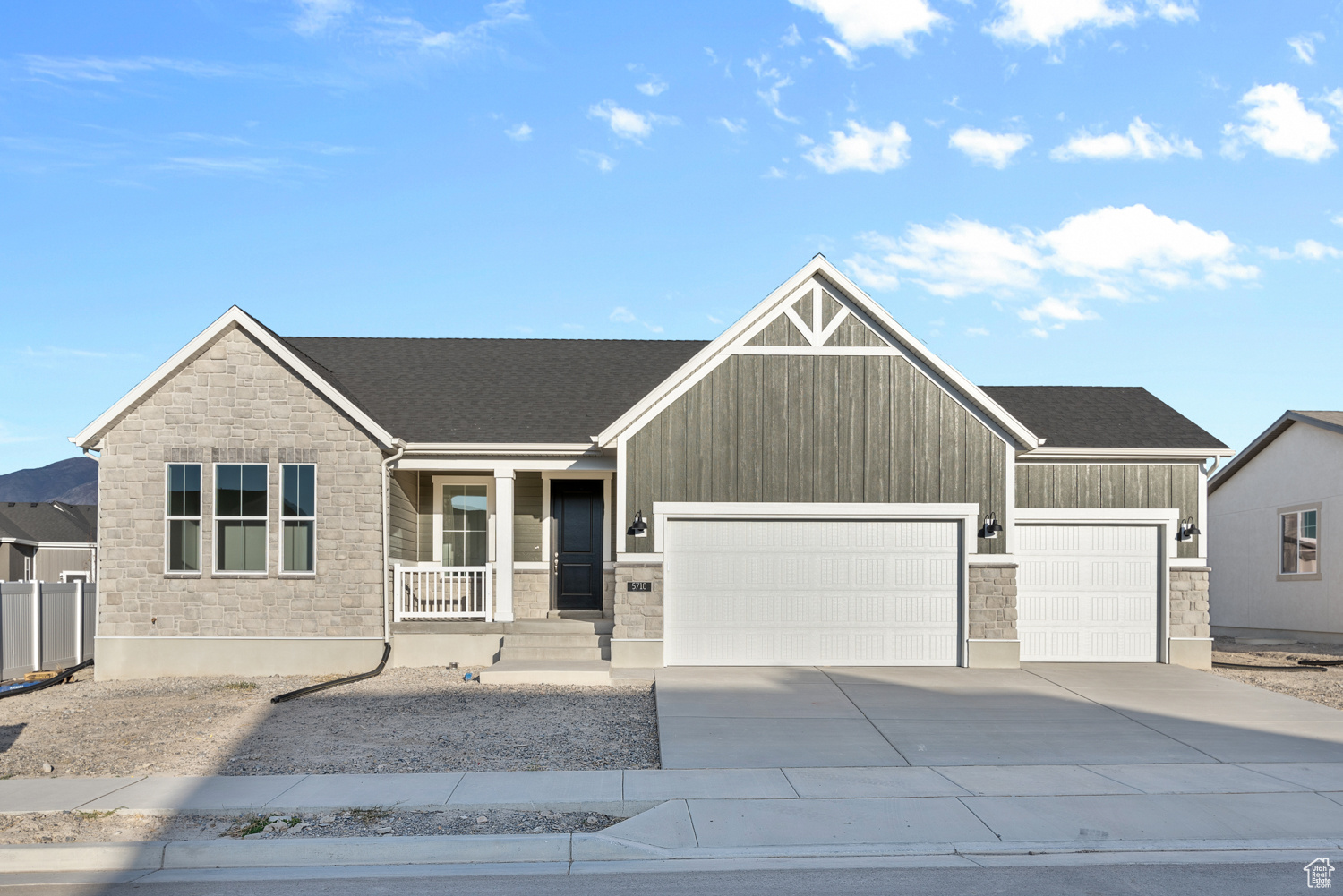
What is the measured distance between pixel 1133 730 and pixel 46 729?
39.4ft

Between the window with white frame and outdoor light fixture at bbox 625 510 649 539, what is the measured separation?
597 inches

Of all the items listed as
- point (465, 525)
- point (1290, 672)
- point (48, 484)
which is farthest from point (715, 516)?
point (48, 484)

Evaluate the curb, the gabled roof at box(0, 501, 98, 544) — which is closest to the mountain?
the gabled roof at box(0, 501, 98, 544)

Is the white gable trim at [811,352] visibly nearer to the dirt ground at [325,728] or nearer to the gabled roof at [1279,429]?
the dirt ground at [325,728]

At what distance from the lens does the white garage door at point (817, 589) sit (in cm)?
1502

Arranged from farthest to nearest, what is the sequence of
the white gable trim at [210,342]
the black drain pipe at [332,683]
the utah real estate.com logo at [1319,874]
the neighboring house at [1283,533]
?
1. the neighboring house at [1283,533]
2. the white gable trim at [210,342]
3. the black drain pipe at [332,683]
4. the utah real estate.com logo at [1319,874]

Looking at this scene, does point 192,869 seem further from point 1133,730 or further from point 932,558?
point 932,558

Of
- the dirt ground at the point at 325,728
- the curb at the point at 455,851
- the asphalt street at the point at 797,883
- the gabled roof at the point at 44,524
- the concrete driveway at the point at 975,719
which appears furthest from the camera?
the gabled roof at the point at 44,524

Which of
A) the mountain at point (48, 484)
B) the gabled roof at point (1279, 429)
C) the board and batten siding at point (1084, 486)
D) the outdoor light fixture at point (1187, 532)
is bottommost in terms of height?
the mountain at point (48, 484)

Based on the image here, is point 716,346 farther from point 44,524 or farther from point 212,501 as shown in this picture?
point 44,524

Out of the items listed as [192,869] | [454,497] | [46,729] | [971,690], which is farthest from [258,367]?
[971,690]

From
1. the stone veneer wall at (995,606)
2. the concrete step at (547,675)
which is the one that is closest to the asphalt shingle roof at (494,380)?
the concrete step at (547,675)

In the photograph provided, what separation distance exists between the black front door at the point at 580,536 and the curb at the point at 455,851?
1050 centimetres

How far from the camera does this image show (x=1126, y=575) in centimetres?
1608
